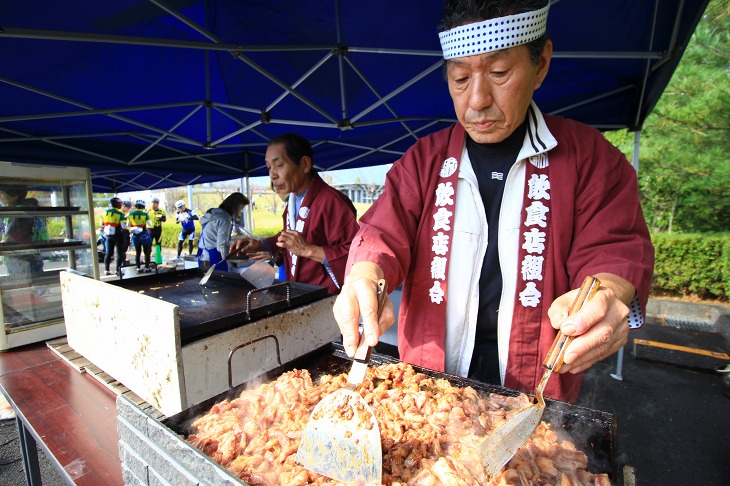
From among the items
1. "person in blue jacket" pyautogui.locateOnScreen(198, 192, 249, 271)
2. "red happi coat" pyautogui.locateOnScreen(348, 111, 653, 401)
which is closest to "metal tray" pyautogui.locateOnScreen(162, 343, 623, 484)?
"red happi coat" pyautogui.locateOnScreen(348, 111, 653, 401)

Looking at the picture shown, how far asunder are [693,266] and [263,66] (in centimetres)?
924

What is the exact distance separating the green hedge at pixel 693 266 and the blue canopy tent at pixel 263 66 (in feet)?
17.1

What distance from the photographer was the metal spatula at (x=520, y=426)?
40.9 inches

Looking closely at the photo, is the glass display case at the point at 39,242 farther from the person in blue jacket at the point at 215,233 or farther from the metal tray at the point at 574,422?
the metal tray at the point at 574,422

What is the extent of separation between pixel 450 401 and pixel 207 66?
3953 mm

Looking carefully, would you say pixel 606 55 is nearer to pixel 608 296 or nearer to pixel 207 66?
pixel 608 296

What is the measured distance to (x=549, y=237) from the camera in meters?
1.57

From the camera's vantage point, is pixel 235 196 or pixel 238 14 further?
pixel 235 196

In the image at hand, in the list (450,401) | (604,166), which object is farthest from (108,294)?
(604,166)

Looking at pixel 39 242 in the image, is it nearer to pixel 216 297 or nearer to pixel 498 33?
pixel 216 297

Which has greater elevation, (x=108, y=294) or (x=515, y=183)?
(x=515, y=183)

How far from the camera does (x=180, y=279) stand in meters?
3.23

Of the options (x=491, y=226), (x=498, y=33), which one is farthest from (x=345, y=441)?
(x=498, y=33)

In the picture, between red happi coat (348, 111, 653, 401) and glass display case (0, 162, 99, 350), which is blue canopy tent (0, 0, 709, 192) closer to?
glass display case (0, 162, 99, 350)
